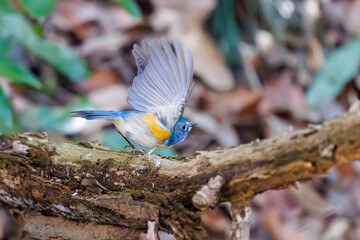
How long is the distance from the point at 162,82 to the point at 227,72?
2.34 meters

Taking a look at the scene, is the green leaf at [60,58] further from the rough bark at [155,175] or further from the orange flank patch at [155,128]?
the orange flank patch at [155,128]

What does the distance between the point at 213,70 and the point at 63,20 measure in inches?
48.8

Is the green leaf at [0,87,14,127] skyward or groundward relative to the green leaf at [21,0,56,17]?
groundward

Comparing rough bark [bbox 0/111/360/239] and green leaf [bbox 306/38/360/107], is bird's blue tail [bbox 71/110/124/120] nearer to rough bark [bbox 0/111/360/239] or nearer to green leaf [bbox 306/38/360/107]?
rough bark [bbox 0/111/360/239]

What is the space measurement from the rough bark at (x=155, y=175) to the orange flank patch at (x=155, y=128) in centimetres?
6

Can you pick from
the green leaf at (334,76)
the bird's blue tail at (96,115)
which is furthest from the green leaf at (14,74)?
the green leaf at (334,76)

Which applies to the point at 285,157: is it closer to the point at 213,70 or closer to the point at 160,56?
the point at 160,56

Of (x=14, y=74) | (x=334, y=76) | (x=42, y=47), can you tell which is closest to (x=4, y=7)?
(x=42, y=47)

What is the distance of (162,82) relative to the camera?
3.60 ft

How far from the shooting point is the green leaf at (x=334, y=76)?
3129 millimetres

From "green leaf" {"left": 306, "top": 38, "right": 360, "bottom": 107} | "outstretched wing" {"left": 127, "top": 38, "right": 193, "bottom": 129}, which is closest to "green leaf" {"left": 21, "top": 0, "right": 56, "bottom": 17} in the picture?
"outstretched wing" {"left": 127, "top": 38, "right": 193, "bottom": 129}

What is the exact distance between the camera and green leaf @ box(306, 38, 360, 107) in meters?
3.13

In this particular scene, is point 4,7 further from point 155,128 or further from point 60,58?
point 155,128

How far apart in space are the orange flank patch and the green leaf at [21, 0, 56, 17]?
117 cm
